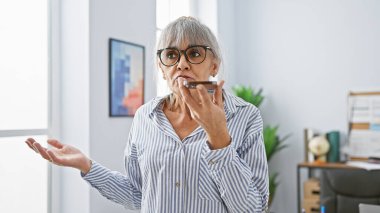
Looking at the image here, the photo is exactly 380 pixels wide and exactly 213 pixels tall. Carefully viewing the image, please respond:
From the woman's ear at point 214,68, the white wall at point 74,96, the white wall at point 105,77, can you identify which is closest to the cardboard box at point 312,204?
the white wall at point 105,77

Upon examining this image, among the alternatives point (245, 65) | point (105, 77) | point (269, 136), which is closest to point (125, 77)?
point (105, 77)

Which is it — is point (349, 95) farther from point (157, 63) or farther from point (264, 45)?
point (157, 63)

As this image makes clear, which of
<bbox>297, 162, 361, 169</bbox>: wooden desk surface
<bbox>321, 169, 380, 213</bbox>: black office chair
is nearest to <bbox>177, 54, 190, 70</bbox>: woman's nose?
<bbox>321, 169, 380, 213</bbox>: black office chair

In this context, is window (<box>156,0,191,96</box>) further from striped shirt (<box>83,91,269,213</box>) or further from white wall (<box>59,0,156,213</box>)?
striped shirt (<box>83,91,269,213</box>)

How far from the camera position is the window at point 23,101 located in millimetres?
1950

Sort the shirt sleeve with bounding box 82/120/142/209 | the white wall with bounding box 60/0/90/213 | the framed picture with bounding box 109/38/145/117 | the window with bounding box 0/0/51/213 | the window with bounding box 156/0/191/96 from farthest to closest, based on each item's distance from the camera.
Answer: the window with bounding box 156/0/191/96 < the framed picture with bounding box 109/38/145/117 < the white wall with bounding box 60/0/90/213 < the window with bounding box 0/0/51/213 < the shirt sleeve with bounding box 82/120/142/209

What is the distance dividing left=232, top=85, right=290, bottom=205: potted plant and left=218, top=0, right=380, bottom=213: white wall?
0.54ft

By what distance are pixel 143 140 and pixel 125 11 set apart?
1534 mm

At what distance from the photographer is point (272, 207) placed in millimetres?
4012

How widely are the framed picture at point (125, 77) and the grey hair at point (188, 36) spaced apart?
1315 millimetres

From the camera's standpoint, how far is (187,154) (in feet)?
3.50

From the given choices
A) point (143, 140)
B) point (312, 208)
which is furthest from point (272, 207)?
point (143, 140)

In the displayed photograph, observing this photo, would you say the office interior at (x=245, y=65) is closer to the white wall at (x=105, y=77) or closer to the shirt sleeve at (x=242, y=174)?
the white wall at (x=105, y=77)

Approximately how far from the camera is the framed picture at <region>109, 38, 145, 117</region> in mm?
2395
